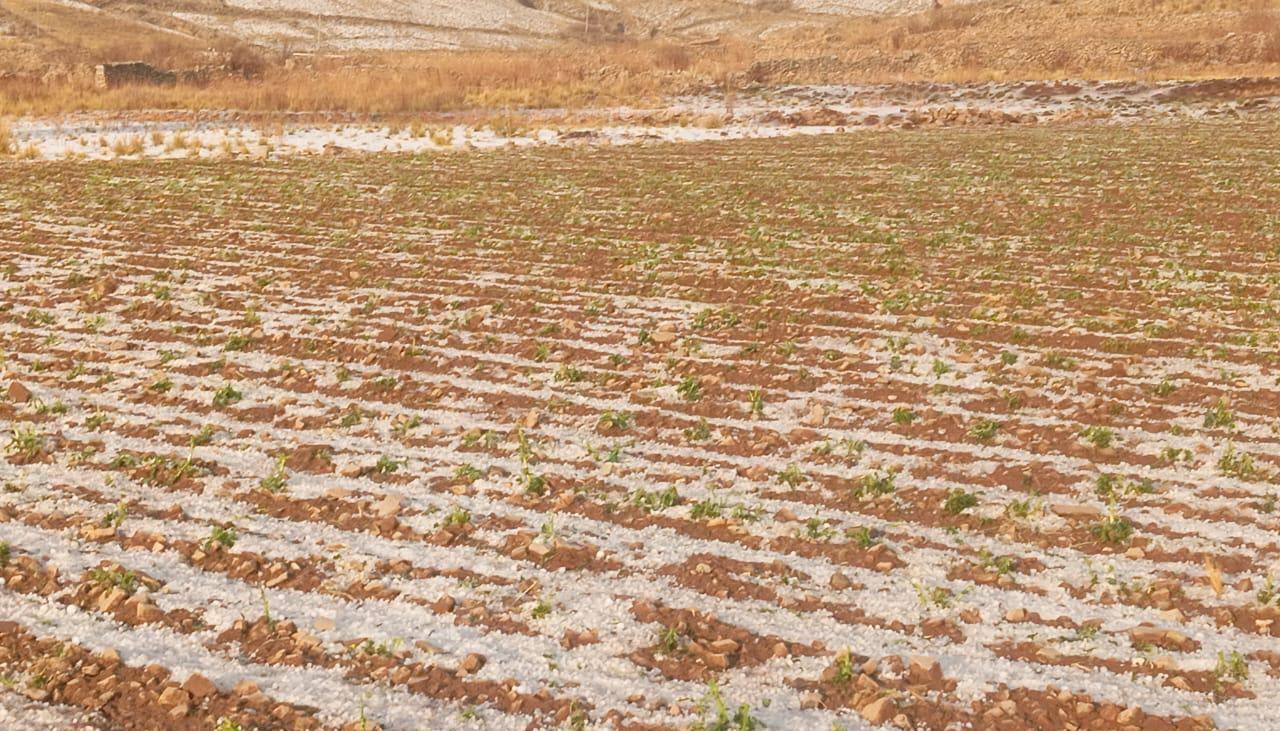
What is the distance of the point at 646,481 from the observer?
20.5 ft

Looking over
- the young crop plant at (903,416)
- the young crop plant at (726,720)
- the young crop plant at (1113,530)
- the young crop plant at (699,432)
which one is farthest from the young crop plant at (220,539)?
the young crop plant at (1113,530)

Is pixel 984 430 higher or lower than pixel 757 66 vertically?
lower

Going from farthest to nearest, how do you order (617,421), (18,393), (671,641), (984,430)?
1. (18,393)
2. (617,421)
3. (984,430)
4. (671,641)

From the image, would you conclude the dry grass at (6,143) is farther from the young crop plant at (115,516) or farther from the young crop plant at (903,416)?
the young crop plant at (903,416)

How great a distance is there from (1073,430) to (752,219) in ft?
25.8

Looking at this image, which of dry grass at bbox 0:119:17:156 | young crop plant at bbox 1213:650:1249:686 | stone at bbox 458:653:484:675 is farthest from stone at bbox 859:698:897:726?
dry grass at bbox 0:119:17:156

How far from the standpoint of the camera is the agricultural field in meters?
4.35

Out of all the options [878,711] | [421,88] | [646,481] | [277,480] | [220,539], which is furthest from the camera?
[421,88]

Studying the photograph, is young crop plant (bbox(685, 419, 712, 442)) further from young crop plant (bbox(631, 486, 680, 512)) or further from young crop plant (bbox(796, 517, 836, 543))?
young crop plant (bbox(796, 517, 836, 543))

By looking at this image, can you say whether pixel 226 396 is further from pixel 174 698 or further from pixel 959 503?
pixel 959 503

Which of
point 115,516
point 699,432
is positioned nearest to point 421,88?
point 699,432

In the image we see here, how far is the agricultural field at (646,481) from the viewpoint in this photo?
4352mm

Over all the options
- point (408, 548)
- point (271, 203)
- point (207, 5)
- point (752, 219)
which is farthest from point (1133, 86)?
point (207, 5)

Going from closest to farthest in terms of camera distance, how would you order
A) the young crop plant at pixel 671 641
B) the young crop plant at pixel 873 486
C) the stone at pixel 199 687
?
the stone at pixel 199 687, the young crop plant at pixel 671 641, the young crop plant at pixel 873 486
